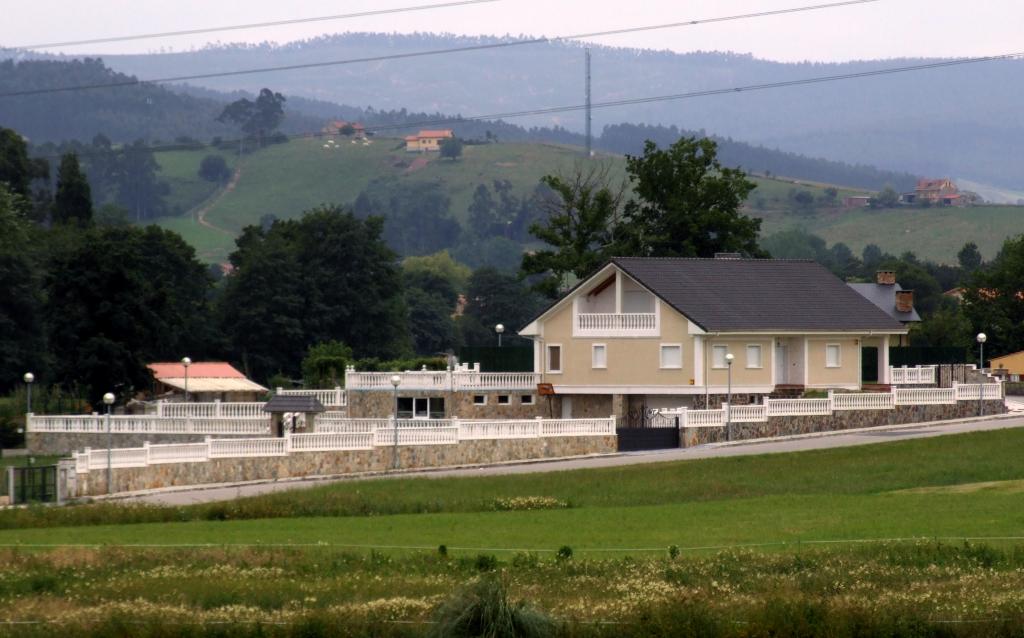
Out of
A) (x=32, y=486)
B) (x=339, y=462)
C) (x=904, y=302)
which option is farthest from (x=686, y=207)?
(x=32, y=486)

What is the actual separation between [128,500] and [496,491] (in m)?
10.2

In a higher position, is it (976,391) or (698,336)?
(698,336)

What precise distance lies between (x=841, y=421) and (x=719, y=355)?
616 centimetres

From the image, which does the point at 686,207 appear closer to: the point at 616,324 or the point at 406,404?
the point at 616,324

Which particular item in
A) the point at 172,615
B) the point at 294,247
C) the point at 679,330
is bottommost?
the point at 172,615

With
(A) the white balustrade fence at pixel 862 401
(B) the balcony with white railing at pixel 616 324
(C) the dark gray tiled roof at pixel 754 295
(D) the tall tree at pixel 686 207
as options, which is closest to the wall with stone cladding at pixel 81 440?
(B) the balcony with white railing at pixel 616 324

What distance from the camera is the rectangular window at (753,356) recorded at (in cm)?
7081

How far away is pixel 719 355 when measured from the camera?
70.4 meters

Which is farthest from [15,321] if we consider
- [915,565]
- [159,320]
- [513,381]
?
[915,565]

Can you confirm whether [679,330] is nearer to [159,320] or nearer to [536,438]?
[536,438]

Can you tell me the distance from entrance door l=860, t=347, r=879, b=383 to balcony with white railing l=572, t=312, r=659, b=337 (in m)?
9.94

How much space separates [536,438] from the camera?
61.4 m

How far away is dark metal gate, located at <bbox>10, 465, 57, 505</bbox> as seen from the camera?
50.2 metres

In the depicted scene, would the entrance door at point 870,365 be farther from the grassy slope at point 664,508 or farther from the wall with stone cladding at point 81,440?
the wall with stone cladding at point 81,440
